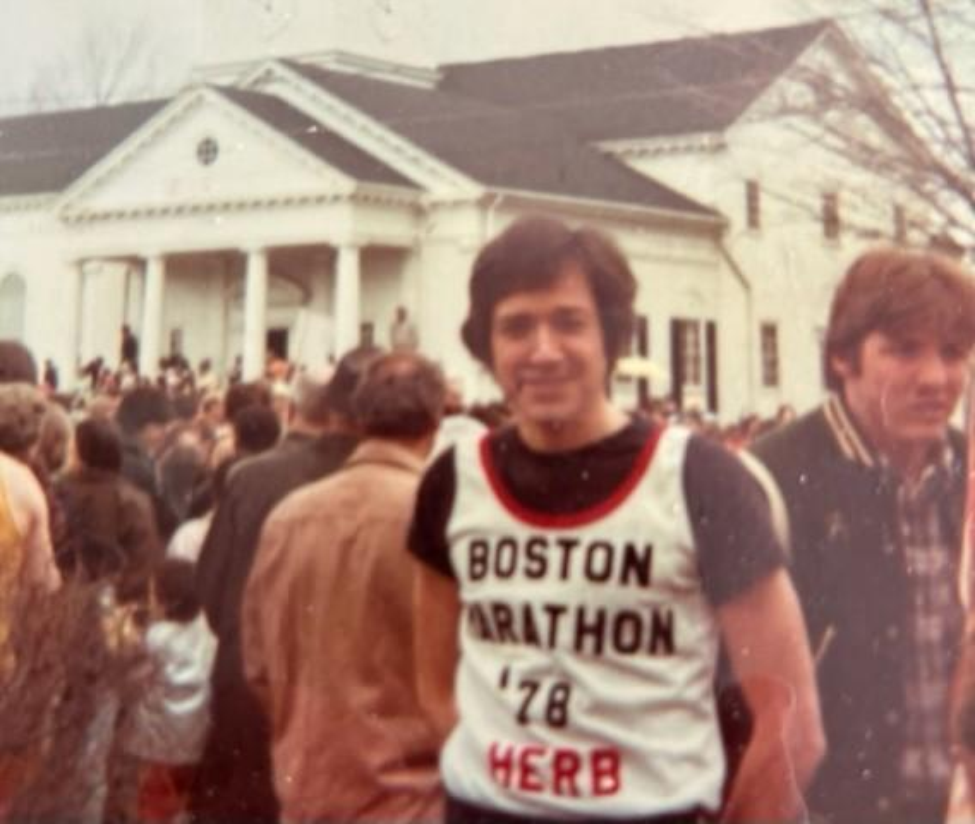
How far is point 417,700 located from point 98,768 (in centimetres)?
73

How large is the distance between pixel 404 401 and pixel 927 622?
0.62 metres

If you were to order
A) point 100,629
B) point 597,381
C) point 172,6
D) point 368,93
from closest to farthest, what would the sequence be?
point 597,381 < point 368,93 < point 100,629 < point 172,6

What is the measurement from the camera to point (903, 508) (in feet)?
5.20

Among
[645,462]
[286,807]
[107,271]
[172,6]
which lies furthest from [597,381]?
[172,6]

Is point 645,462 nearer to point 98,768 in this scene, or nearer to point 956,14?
point 956,14

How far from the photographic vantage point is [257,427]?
1699 mm

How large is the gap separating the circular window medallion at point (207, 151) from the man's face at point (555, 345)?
0.66 m

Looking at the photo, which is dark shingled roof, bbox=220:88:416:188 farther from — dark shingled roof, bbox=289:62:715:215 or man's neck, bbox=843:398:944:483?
man's neck, bbox=843:398:944:483

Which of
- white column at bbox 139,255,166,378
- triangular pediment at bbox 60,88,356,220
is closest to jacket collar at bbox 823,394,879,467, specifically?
triangular pediment at bbox 60,88,356,220

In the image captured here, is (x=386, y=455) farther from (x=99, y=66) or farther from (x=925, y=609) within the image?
(x=99, y=66)

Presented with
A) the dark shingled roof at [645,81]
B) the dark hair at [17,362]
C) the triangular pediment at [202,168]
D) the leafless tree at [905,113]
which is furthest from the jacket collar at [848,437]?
the dark hair at [17,362]

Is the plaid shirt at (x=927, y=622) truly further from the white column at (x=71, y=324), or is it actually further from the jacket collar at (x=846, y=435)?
the white column at (x=71, y=324)

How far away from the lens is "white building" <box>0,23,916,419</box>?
1601mm

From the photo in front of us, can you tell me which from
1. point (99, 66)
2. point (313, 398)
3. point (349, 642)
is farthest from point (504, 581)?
point (99, 66)
